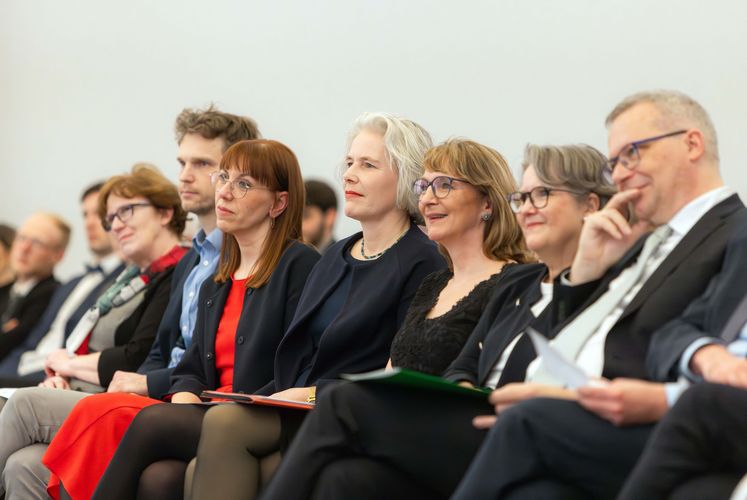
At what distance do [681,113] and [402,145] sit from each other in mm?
1174

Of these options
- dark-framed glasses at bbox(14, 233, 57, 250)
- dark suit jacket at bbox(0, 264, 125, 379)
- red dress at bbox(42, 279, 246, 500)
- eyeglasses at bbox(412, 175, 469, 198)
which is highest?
eyeglasses at bbox(412, 175, 469, 198)

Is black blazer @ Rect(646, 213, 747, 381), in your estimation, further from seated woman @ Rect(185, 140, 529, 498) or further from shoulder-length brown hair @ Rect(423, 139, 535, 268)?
shoulder-length brown hair @ Rect(423, 139, 535, 268)

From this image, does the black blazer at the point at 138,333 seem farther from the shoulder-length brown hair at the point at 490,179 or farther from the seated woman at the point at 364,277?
the shoulder-length brown hair at the point at 490,179

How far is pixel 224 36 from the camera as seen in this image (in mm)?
6992

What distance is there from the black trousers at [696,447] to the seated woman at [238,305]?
1940 millimetres

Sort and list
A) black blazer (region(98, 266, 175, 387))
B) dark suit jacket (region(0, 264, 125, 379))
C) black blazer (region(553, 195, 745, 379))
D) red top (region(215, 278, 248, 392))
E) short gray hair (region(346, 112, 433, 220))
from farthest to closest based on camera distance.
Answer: dark suit jacket (region(0, 264, 125, 379))
black blazer (region(98, 266, 175, 387))
red top (region(215, 278, 248, 392))
short gray hair (region(346, 112, 433, 220))
black blazer (region(553, 195, 745, 379))

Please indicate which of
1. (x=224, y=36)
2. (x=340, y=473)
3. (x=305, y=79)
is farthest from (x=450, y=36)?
(x=340, y=473)

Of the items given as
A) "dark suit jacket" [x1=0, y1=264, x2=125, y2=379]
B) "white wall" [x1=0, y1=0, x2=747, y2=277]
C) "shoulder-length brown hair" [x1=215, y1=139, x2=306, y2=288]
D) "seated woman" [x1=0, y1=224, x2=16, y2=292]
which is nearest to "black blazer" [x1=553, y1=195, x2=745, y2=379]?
"shoulder-length brown hair" [x1=215, y1=139, x2=306, y2=288]

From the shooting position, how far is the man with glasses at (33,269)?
6.40 metres

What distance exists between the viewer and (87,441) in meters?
3.61

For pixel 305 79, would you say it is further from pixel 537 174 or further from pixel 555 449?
pixel 555 449

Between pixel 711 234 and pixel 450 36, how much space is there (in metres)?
3.31

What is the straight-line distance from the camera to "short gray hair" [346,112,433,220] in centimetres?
375

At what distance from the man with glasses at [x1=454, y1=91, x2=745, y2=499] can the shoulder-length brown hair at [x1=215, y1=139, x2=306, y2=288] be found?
133cm
